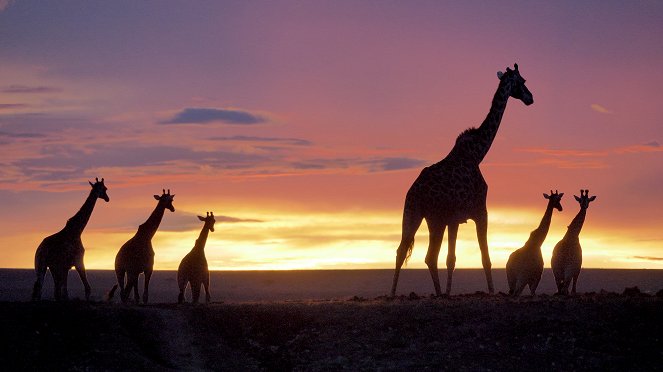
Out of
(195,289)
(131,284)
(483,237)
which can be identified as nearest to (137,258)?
(131,284)

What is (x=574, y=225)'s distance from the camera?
32750 mm

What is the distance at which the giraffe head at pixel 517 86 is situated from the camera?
3438 cm

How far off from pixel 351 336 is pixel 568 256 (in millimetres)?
9495

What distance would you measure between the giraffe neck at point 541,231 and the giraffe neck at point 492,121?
8.16 ft

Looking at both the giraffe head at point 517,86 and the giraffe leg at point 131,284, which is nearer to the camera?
the giraffe leg at point 131,284

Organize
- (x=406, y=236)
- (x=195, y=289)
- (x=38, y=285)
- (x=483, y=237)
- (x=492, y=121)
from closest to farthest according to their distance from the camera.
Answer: (x=38, y=285)
(x=406, y=236)
(x=483, y=237)
(x=195, y=289)
(x=492, y=121)

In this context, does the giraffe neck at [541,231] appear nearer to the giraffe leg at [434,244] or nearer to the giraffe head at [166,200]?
the giraffe leg at [434,244]

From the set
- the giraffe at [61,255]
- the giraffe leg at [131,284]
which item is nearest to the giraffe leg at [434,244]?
the giraffe leg at [131,284]

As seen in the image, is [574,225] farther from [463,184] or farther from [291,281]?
[291,281]

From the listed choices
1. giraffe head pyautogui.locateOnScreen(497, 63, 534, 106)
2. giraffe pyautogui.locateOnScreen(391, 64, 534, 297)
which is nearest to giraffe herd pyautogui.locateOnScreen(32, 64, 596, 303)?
giraffe pyautogui.locateOnScreen(391, 64, 534, 297)

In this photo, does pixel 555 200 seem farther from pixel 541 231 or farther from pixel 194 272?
pixel 194 272

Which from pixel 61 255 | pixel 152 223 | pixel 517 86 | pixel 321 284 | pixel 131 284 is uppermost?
pixel 517 86

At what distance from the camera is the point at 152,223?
3234cm

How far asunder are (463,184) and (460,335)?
22.9 feet
